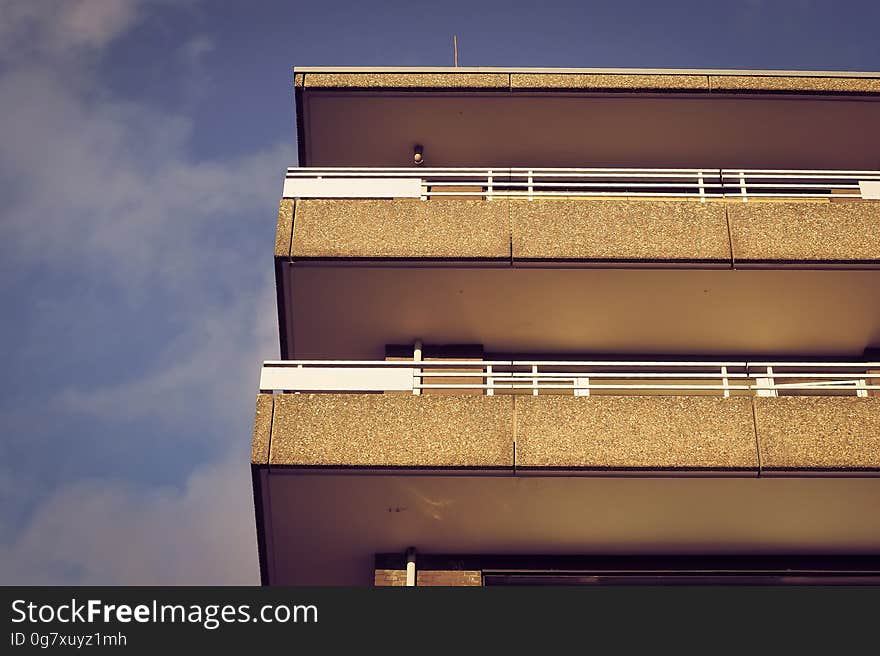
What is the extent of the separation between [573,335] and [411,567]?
13.6 feet

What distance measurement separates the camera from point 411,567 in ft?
41.9

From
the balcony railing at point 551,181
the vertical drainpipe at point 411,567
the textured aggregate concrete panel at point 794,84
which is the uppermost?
the textured aggregate concrete panel at point 794,84

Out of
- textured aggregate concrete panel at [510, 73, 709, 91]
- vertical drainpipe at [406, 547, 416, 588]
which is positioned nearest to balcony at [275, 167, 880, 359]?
textured aggregate concrete panel at [510, 73, 709, 91]

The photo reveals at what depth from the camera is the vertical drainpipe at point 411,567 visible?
41.4ft

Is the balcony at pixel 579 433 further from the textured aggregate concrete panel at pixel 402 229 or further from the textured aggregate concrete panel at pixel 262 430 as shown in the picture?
the textured aggregate concrete panel at pixel 402 229

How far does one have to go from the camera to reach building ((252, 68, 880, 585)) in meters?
11.9

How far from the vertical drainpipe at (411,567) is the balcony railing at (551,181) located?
456 centimetres

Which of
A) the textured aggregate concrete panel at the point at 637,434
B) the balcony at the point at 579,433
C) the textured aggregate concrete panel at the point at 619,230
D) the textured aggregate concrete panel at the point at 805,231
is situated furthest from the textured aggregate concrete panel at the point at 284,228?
the textured aggregate concrete panel at the point at 805,231

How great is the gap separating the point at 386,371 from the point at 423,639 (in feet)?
13.4

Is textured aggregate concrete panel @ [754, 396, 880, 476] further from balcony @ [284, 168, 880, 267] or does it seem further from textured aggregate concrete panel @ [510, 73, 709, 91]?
textured aggregate concrete panel @ [510, 73, 709, 91]

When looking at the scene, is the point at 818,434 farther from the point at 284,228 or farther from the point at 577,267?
the point at 284,228

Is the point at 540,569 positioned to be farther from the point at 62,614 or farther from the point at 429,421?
the point at 62,614

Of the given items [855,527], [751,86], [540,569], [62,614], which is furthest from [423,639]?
[751,86]

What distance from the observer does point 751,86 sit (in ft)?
53.3
